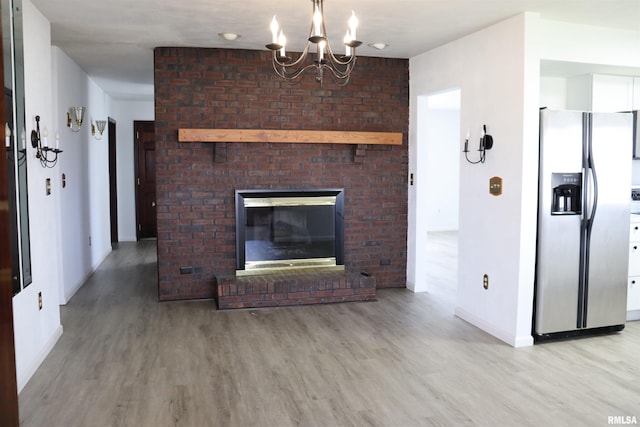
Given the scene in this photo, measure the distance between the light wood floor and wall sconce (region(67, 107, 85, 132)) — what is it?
1.84 metres

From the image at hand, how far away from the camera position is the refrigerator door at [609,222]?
4.09 metres

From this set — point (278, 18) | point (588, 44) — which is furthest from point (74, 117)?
point (588, 44)

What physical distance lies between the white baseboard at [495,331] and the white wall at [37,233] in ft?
11.0

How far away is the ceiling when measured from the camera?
143 inches

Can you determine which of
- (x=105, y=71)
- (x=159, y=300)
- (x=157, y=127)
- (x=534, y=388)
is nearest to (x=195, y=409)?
(x=534, y=388)

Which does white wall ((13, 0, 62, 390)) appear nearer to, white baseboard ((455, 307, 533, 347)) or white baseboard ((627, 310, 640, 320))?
white baseboard ((455, 307, 533, 347))

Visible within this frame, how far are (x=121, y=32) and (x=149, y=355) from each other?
263 cm

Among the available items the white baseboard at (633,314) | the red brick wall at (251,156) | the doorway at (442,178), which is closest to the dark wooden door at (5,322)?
the red brick wall at (251,156)

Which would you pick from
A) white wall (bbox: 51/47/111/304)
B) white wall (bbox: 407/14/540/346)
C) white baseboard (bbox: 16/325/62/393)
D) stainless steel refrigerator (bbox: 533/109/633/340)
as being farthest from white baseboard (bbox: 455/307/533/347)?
white wall (bbox: 51/47/111/304)

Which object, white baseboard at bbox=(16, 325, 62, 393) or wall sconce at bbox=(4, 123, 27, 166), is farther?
white baseboard at bbox=(16, 325, 62, 393)

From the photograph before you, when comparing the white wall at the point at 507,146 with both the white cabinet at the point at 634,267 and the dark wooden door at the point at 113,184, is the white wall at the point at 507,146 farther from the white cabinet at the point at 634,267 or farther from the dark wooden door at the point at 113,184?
the dark wooden door at the point at 113,184

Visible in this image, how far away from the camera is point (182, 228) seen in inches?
204

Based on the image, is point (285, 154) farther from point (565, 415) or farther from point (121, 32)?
point (565, 415)

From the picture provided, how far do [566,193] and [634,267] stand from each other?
1131mm
